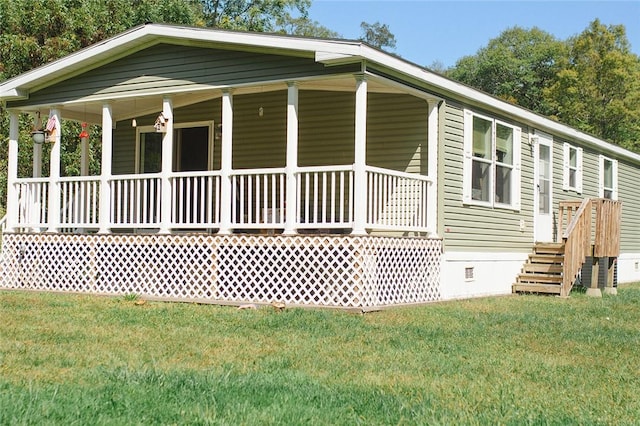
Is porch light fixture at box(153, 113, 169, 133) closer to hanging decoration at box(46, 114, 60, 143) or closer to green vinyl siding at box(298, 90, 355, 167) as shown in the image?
hanging decoration at box(46, 114, 60, 143)

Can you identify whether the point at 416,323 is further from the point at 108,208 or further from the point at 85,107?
the point at 85,107

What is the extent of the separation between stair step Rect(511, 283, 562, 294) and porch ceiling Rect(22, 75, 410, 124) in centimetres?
430

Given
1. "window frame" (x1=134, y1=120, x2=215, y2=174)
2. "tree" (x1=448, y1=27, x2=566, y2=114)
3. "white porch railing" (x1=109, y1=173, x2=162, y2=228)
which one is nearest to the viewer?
"white porch railing" (x1=109, y1=173, x2=162, y2=228)

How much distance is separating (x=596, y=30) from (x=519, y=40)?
12.6 meters

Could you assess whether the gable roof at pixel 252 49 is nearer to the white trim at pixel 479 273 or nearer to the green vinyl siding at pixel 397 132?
the green vinyl siding at pixel 397 132

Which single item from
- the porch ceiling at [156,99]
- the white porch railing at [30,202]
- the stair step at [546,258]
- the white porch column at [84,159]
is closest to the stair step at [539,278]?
the stair step at [546,258]

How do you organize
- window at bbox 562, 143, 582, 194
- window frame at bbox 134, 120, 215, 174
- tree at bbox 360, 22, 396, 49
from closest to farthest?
window frame at bbox 134, 120, 215, 174 → window at bbox 562, 143, 582, 194 → tree at bbox 360, 22, 396, 49

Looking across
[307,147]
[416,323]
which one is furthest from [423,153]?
[416,323]

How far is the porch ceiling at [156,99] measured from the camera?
1041 centimetres

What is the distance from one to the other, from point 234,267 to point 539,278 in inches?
226

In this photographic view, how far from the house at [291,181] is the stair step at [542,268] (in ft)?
0.15

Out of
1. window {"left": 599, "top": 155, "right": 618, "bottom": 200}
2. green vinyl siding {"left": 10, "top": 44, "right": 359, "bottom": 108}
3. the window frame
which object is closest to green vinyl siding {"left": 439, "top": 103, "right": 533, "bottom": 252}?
green vinyl siding {"left": 10, "top": 44, "right": 359, "bottom": 108}

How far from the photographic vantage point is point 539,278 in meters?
13.1

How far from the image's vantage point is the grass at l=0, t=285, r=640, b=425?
4.20 m
